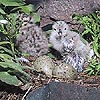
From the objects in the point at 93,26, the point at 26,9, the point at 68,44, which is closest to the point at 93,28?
the point at 93,26

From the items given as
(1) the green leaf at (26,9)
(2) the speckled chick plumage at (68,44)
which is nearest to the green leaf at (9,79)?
(2) the speckled chick plumage at (68,44)

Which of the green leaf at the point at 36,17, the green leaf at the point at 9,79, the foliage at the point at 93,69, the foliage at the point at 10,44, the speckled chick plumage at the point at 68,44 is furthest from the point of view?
the green leaf at the point at 36,17

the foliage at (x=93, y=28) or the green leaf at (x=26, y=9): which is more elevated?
the green leaf at (x=26, y=9)

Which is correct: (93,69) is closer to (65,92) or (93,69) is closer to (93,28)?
(93,28)

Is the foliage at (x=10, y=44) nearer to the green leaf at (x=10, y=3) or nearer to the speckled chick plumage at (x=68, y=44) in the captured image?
the green leaf at (x=10, y=3)

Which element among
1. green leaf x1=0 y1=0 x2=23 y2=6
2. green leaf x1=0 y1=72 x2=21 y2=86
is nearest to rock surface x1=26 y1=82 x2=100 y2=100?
green leaf x1=0 y1=72 x2=21 y2=86

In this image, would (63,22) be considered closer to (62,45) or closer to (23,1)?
(62,45)

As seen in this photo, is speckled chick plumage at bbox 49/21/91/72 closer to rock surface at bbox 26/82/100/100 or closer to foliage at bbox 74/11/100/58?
foliage at bbox 74/11/100/58
